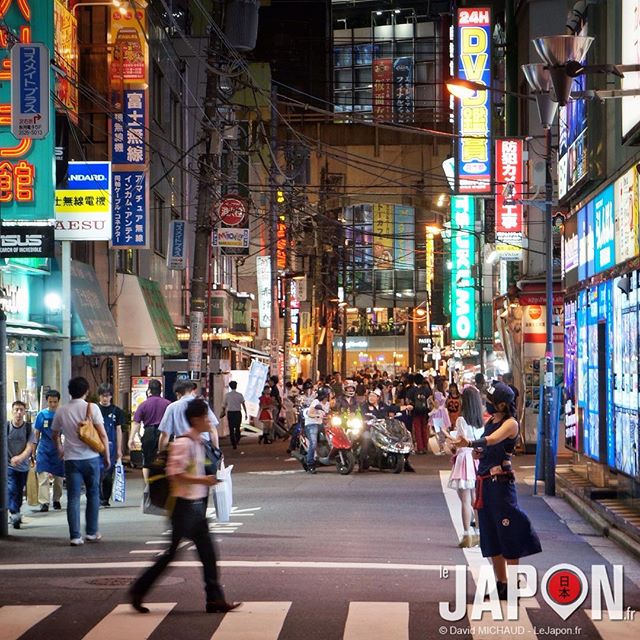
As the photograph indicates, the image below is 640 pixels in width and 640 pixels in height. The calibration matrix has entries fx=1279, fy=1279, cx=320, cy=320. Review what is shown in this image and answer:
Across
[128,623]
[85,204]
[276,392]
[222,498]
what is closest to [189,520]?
[128,623]

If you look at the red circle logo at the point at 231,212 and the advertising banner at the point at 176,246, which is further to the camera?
the red circle logo at the point at 231,212

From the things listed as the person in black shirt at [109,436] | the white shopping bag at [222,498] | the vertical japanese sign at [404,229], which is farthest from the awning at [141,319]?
the vertical japanese sign at [404,229]

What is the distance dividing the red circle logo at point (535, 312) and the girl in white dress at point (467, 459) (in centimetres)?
1954

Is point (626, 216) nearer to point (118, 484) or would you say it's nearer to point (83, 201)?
point (118, 484)

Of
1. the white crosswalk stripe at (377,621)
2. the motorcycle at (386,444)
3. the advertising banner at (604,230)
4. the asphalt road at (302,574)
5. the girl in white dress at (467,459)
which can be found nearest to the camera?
the white crosswalk stripe at (377,621)

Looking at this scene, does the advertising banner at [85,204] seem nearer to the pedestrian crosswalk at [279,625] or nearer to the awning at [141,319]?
the awning at [141,319]

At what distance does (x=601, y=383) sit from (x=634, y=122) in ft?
16.9

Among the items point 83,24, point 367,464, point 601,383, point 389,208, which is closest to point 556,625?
point 601,383

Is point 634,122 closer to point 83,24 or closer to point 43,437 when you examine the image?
point 43,437

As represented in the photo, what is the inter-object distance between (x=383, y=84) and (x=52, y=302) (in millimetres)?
60334

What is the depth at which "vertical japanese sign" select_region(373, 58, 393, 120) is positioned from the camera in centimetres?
7875

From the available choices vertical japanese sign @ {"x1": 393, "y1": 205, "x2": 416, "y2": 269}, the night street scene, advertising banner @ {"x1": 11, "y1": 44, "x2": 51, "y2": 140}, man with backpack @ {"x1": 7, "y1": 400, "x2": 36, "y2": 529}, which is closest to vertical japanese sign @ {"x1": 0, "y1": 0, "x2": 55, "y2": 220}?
the night street scene

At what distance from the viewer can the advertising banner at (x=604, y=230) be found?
1830 cm

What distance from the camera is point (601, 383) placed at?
19.1m
